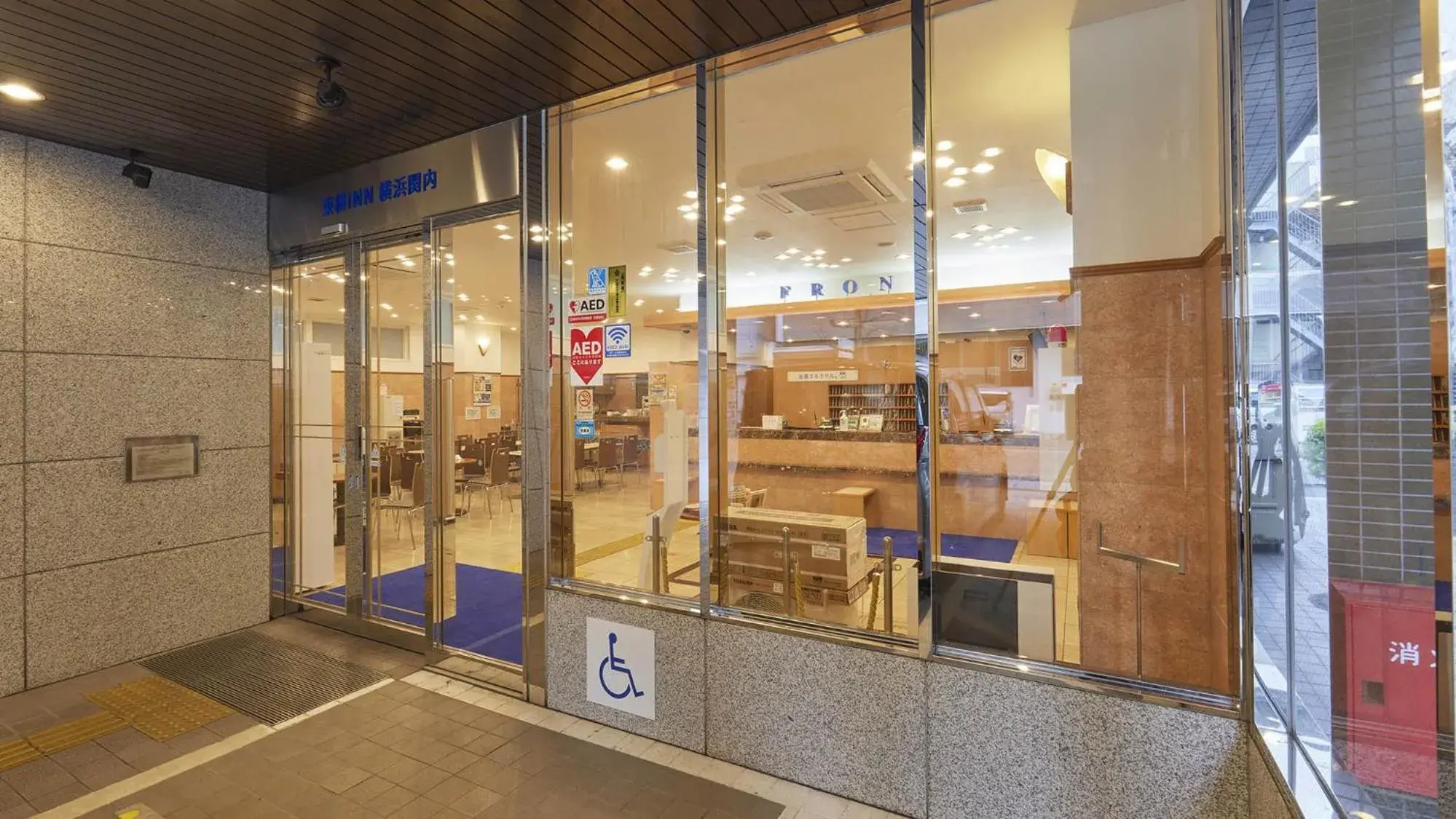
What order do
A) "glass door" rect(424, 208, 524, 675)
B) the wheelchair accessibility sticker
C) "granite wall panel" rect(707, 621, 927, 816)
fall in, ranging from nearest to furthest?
"granite wall panel" rect(707, 621, 927, 816)
the wheelchair accessibility sticker
"glass door" rect(424, 208, 524, 675)

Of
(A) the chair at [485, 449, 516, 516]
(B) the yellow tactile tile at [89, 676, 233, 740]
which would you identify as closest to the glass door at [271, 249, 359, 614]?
(B) the yellow tactile tile at [89, 676, 233, 740]

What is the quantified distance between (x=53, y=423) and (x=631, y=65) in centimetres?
388

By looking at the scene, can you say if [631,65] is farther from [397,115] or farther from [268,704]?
[268,704]

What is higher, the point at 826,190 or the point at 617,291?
the point at 826,190

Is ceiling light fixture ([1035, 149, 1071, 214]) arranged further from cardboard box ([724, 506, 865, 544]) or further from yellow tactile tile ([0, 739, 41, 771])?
yellow tactile tile ([0, 739, 41, 771])

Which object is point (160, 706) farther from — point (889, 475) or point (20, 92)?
point (889, 475)

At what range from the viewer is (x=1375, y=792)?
1.30 meters

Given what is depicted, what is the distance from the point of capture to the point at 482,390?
411 cm

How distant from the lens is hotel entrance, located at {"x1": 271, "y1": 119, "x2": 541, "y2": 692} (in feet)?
12.8

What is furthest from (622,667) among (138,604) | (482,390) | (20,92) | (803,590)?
(20,92)

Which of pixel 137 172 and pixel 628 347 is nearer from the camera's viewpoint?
pixel 628 347

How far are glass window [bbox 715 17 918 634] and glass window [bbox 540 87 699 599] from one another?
0.22m

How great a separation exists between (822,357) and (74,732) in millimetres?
4080

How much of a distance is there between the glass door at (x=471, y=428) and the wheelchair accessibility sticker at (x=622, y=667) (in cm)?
78
